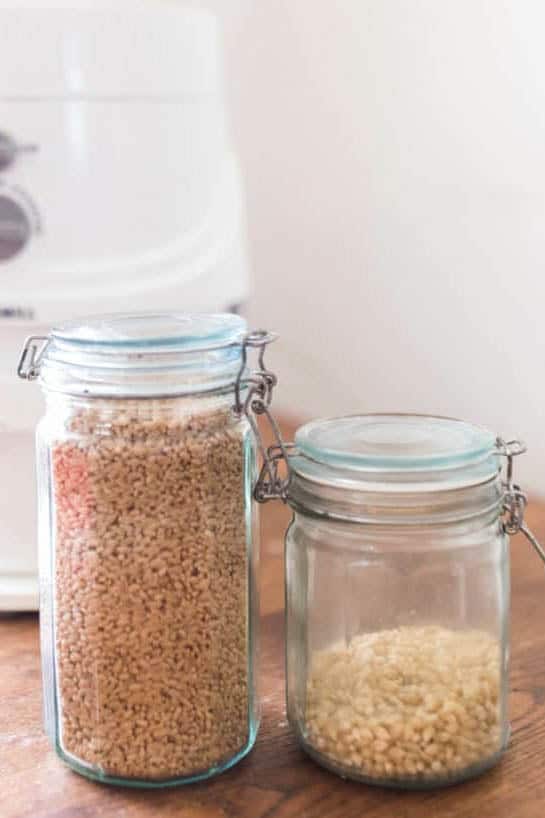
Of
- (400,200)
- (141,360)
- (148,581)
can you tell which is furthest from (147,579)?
(400,200)

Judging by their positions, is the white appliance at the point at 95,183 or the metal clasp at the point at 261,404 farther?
the white appliance at the point at 95,183

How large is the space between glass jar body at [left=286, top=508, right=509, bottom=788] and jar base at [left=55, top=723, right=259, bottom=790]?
0.13 ft

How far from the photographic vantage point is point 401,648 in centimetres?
50

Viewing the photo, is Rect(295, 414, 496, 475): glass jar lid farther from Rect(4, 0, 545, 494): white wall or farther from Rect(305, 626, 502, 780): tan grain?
Rect(4, 0, 545, 494): white wall

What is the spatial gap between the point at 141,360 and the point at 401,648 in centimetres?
18

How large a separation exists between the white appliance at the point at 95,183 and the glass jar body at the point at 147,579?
0.63ft

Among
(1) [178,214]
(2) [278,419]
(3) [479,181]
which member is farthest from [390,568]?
(2) [278,419]

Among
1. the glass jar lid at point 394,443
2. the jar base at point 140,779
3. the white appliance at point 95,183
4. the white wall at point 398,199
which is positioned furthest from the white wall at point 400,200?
the jar base at point 140,779

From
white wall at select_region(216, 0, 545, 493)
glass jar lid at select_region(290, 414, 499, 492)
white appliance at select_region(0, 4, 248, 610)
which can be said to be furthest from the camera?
white wall at select_region(216, 0, 545, 493)

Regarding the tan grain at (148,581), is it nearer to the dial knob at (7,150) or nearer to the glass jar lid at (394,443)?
the glass jar lid at (394,443)

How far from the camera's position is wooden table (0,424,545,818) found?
19.2 inches

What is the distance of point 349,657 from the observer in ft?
1.67

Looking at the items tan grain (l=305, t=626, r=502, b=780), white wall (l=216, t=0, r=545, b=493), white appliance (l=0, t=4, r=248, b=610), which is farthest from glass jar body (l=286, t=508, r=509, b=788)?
white wall (l=216, t=0, r=545, b=493)

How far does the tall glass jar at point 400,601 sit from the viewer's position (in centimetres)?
49
